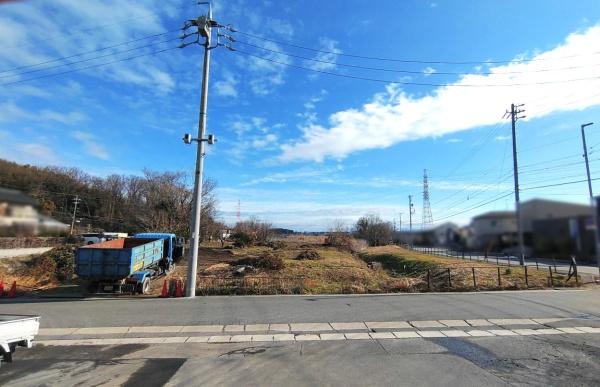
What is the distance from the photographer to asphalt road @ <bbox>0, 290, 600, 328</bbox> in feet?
46.5

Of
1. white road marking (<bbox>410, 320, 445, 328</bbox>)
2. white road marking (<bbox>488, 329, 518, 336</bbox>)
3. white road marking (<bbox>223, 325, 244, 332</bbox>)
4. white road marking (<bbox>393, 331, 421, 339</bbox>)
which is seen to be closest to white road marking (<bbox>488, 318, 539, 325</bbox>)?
white road marking (<bbox>488, 329, 518, 336</bbox>)

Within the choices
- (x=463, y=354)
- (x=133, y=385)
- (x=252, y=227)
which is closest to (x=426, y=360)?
(x=463, y=354)

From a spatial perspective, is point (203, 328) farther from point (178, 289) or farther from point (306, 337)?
point (178, 289)

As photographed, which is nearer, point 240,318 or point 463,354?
point 463,354

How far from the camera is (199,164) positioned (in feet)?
67.8

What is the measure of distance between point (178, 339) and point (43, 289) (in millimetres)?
14310

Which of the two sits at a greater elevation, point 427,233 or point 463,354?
point 427,233

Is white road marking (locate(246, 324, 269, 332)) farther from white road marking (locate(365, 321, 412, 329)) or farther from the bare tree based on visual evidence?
the bare tree

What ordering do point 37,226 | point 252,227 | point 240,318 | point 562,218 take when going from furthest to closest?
point 252,227 < point 240,318 < point 37,226 < point 562,218

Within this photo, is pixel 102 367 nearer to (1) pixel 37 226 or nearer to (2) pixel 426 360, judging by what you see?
(2) pixel 426 360

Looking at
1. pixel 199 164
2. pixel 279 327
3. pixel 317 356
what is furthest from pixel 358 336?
pixel 199 164

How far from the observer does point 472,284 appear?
73.6 ft

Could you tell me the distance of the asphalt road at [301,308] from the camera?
46.5 ft

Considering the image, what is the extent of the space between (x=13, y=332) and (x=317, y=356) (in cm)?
617
